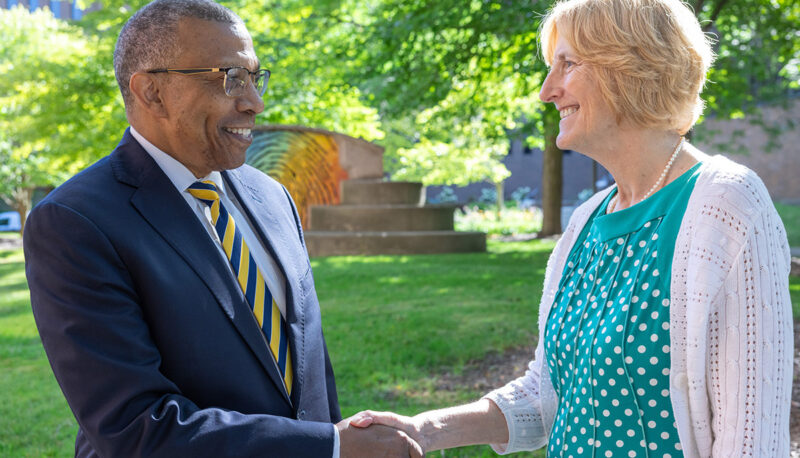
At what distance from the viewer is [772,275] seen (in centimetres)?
199

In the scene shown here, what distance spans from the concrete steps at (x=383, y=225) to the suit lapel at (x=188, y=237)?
1354 cm

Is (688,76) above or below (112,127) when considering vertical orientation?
above

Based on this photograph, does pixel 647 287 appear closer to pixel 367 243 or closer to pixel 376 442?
pixel 376 442

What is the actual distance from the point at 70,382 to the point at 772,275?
192 centimetres

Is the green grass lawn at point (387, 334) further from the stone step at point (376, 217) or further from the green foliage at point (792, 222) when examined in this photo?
the green foliage at point (792, 222)

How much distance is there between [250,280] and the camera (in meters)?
2.60

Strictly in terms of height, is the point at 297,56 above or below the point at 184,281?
above

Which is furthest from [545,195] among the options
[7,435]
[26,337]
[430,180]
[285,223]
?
[285,223]

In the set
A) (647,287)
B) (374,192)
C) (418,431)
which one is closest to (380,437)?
(418,431)

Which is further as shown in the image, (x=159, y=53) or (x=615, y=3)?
(x=159, y=53)

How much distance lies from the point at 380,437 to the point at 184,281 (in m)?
0.80

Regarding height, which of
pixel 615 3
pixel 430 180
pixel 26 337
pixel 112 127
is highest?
pixel 615 3

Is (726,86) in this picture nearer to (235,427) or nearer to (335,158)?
(335,158)

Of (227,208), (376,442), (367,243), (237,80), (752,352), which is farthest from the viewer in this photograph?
(367,243)
